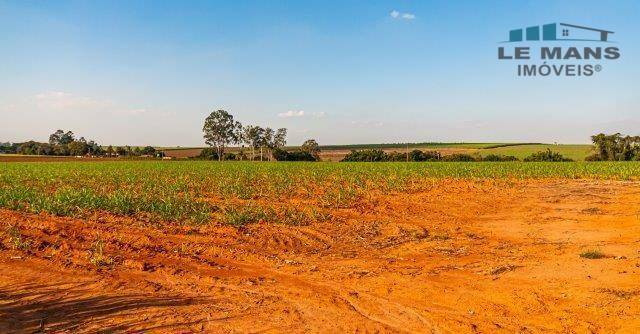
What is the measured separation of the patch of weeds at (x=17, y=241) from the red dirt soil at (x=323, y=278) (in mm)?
105

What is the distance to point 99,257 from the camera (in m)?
6.84

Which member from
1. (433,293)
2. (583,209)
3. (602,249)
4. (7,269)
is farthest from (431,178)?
(7,269)

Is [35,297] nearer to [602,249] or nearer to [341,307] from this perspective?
[341,307]

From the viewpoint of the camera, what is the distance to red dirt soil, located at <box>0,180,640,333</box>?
456cm

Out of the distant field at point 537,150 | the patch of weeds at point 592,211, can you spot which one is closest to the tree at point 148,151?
the distant field at point 537,150

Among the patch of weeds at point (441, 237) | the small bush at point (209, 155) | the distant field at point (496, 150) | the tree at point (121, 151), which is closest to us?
the patch of weeds at point (441, 237)

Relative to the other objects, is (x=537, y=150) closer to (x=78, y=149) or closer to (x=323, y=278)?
(x=323, y=278)

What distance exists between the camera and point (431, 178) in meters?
26.4

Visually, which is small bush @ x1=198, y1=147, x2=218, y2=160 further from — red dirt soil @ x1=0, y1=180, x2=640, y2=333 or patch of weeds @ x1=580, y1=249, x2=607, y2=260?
patch of weeds @ x1=580, y1=249, x2=607, y2=260

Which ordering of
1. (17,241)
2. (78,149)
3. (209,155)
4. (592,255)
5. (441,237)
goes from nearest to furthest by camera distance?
(592,255), (17,241), (441,237), (209,155), (78,149)

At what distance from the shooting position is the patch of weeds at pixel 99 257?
669 centimetres

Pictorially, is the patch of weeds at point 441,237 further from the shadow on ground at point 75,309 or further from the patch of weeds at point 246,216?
the shadow on ground at point 75,309

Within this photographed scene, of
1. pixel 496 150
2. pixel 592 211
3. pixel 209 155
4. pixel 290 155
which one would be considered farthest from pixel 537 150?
pixel 592 211

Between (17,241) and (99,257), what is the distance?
2.06 metres
